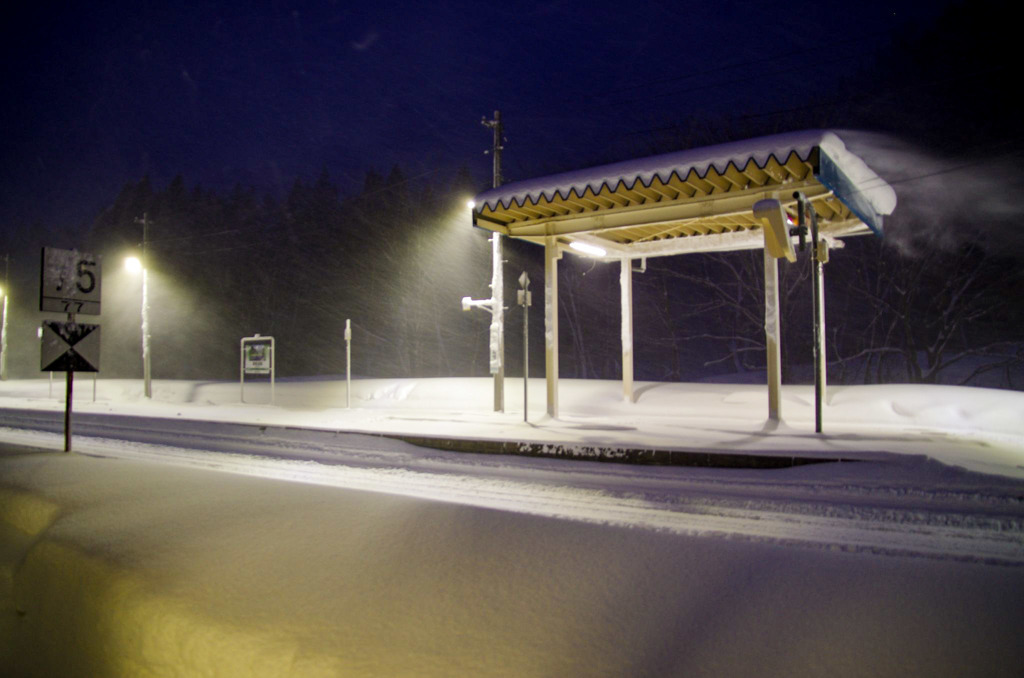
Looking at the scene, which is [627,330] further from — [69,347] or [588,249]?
[69,347]

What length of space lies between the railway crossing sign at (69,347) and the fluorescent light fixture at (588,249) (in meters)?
8.65

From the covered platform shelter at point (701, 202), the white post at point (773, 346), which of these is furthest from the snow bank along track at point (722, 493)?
the covered platform shelter at point (701, 202)

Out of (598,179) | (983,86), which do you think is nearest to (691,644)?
(598,179)

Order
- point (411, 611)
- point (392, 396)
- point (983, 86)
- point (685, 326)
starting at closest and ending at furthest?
point (411, 611) < point (983, 86) < point (392, 396) < point (685, 326)

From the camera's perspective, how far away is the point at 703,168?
348 inches

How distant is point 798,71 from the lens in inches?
881

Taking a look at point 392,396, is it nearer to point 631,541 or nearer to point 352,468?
point 352,468

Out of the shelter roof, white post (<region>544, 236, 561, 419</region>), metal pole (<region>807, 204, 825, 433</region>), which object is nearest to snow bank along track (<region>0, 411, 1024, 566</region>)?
metal pole (<region>807, 204, 825, 433</region>)

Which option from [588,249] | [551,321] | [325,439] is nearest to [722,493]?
[551,321]

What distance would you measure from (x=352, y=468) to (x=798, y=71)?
2248cm

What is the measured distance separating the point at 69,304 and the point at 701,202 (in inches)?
381

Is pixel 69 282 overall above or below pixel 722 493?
above

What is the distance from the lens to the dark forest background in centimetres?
1856

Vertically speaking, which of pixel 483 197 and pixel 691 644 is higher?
pixel 483 197
